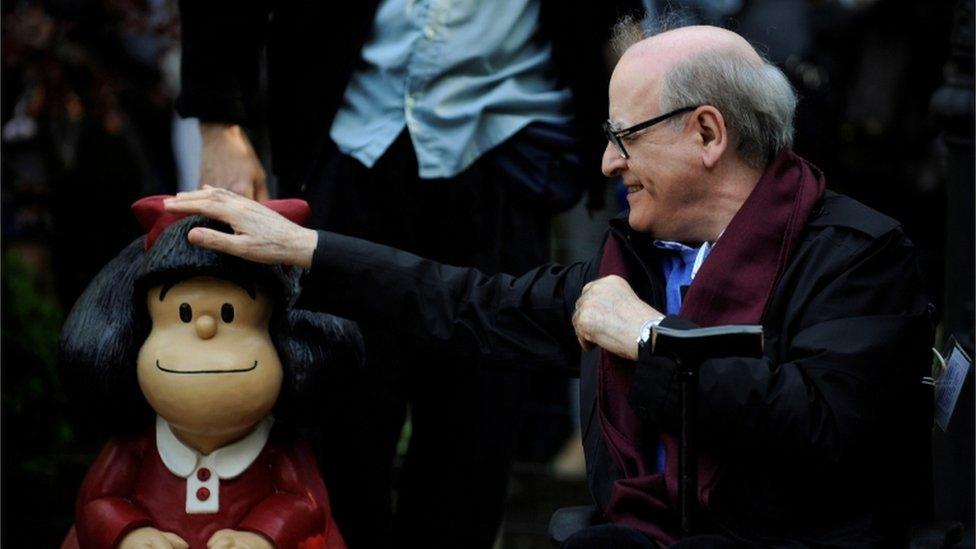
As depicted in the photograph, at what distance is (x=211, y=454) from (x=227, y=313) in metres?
0.30

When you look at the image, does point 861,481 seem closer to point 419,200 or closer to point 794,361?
point 794,361

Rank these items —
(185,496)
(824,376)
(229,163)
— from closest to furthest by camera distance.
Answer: (824,376) → (185,496) → (229,163)

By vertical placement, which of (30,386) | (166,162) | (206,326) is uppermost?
(206,326)

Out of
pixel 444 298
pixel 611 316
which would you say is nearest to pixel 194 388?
pixel 444 298

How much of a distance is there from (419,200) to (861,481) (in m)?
1.36

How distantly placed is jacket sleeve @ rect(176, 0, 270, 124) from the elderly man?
0.63m

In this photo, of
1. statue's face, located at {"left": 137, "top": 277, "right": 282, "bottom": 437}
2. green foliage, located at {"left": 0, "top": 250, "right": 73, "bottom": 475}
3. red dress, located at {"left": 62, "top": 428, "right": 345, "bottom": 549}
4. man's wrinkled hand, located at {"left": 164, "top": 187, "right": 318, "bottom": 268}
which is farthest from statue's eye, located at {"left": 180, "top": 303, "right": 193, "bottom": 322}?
green foliage, located at {"left": 0, "top": 250, "right": 73, "bottom": 475}

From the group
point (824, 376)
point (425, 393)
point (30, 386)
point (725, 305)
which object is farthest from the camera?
point (30, 386)

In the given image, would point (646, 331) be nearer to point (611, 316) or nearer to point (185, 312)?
point (611, 316)

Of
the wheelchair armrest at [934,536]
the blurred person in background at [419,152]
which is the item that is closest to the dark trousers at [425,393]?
the blurred person in background at [419,152]

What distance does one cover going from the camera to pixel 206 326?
3.61m

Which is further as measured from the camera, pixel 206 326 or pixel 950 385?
pixel 206 326

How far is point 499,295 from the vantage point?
12.4 ft

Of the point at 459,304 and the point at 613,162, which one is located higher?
the point at 613,162
